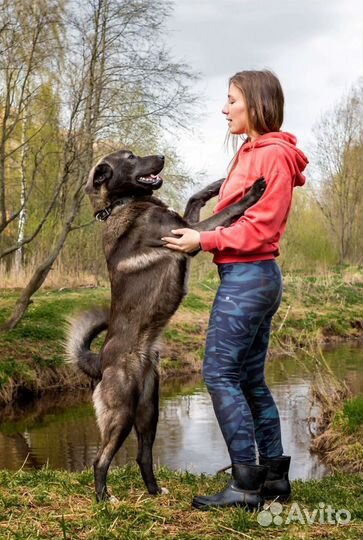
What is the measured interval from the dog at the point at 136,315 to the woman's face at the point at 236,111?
1.09 feet

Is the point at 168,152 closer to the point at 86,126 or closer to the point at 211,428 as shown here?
the point at 86,126

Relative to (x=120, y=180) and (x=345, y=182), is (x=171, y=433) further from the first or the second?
(x=345, y=182)

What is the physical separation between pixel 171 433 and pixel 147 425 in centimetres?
483

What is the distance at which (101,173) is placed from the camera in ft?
14.2

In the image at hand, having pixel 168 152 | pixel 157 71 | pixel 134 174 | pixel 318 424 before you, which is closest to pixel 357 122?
pixel 168 152

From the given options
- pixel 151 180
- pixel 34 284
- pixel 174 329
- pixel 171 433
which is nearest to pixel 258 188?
pixel 151 180

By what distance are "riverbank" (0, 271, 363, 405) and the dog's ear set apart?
193 centimetres

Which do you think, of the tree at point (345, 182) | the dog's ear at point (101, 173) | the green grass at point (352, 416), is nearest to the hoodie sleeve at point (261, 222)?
the dog's ear at point (101, 173)

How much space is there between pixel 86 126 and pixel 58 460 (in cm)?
558

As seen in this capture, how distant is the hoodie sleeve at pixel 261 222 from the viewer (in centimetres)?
357

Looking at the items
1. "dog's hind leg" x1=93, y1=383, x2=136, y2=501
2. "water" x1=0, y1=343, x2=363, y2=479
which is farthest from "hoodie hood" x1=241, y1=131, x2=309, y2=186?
"water" x1=0, y1=343, x2=363, y2=479

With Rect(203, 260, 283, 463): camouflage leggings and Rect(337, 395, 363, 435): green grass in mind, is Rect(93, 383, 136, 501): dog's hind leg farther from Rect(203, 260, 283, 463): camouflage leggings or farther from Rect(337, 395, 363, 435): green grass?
Rect(337, 395, 363, 435): green grass

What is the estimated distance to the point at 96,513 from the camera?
3.47m

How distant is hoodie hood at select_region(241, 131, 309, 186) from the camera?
3.67 m
